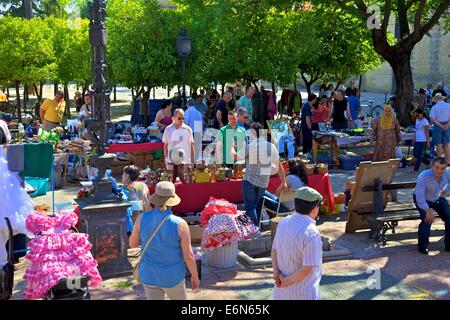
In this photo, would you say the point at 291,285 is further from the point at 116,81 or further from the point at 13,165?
the point at 116,81

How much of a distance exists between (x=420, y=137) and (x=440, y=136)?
45 cm

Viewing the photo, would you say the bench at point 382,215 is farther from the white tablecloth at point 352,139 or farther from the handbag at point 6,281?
the white tablecloth at point 352,139

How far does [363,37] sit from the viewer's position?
68.9 ft

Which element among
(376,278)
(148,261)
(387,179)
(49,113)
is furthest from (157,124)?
(148,261)

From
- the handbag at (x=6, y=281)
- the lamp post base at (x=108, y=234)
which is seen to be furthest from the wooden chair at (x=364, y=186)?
the handbag at (x=6, y=281)

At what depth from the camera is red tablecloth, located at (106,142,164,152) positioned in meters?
13.9

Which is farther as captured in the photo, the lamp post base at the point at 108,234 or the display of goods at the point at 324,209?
the display of goods at the point at 324,209

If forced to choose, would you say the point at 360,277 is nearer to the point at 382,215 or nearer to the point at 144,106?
the point at 382,215

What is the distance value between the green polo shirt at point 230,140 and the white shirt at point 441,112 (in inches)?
230

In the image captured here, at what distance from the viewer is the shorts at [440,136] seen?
1462 centimetres

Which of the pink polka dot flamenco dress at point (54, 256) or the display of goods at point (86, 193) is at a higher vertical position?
the display of goods at point (86, 193)

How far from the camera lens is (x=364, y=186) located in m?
9.09

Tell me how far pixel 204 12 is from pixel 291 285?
14144 mm

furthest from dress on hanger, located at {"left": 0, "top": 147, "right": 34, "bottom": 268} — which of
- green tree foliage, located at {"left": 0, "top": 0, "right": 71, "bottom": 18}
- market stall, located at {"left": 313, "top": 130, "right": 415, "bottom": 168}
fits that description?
green tree foliage, located at {"left": 0, "top": 0, "right": 71, "bottom": 18}
